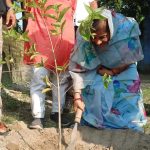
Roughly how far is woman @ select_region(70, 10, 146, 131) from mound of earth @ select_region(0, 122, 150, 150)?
233mm

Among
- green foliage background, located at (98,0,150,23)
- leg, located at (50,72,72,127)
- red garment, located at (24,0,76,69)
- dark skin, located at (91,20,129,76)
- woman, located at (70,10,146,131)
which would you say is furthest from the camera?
green foliage background, located at (98,0,150,23)

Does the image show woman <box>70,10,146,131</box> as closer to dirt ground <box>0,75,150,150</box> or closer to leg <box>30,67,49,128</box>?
dirt ground <box>0,75,150,150</box>

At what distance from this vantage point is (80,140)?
11.7ft

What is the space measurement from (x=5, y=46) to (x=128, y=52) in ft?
11.1

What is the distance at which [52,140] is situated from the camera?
3551 mm

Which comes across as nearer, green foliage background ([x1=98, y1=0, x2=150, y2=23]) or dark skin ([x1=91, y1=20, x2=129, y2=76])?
dark skin ([x1=91, y1=20, x2=129, y2=76])

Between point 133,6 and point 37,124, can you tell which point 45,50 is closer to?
point 37,124

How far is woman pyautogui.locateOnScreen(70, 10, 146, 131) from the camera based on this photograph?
3.74m

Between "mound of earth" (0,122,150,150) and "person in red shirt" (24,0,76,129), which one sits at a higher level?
"person in red shirt" (24,0,76,129)

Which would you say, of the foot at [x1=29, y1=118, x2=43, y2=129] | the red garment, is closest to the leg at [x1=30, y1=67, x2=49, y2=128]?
the foot at [x1=29, y1=118, x2=43, y2=129]

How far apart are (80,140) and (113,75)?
0.72m

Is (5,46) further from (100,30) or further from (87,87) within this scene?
(100,30)

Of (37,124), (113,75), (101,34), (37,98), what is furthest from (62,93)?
(101,34)

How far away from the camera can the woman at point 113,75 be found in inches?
147
